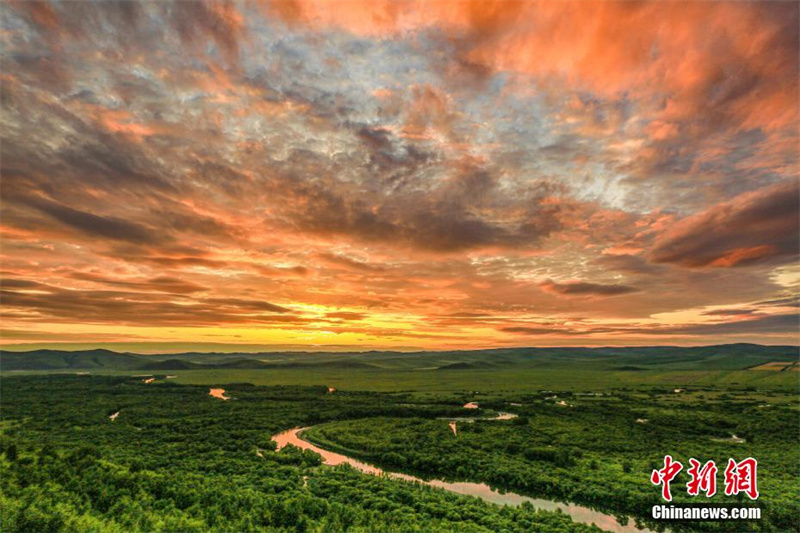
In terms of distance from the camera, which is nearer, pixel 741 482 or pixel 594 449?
pixel 741 482

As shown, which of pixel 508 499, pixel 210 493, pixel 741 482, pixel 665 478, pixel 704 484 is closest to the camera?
pixel 210 493

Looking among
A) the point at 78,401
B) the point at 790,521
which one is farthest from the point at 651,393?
the point at 78,401

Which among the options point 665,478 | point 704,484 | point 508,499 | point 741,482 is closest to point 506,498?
point 508,499

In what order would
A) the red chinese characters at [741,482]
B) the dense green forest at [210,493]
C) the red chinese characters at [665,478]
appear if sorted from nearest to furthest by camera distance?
the dense green forest at [210,493]
the red chinese characters at [741,482]
the red chinese characters at [665,478]

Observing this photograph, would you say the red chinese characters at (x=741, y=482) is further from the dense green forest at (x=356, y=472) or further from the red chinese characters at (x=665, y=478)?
the red chinese characters at (x=665, y=478)

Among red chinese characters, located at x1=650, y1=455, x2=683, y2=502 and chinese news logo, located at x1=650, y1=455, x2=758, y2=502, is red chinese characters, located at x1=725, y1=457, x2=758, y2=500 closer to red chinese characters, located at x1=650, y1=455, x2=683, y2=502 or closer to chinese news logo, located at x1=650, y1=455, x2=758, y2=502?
chinese news logo, located at x1=650, y1=455, x2=758, y2=502

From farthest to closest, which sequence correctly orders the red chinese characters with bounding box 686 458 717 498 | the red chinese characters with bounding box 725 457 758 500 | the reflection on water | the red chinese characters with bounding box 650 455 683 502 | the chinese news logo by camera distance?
the red chinese characters with bounding box 686 458 717 498
the red chinese characters with bounding box 650 455 683 502
the chinese news logo
the red chinese characters with bounding box 725 457 758 500
the reflection on water

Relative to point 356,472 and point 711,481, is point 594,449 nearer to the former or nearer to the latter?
point 711,481

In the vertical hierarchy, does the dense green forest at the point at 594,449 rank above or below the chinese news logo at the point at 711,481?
below

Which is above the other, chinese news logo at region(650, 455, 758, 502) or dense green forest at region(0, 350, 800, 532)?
chinese news logo at region(650, 455, 758, 502)

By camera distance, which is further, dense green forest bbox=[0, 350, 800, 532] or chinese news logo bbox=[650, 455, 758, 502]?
chinese news logo bbox=[650, 455, 758, 502]

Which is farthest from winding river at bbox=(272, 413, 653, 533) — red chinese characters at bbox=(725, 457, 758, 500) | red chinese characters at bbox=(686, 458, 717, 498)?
red chinese characters at bbox=(725, 457, 758, 500)

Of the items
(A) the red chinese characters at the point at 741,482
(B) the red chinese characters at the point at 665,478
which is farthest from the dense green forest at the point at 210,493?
(A) the red chinese characters at the point at 741,482
